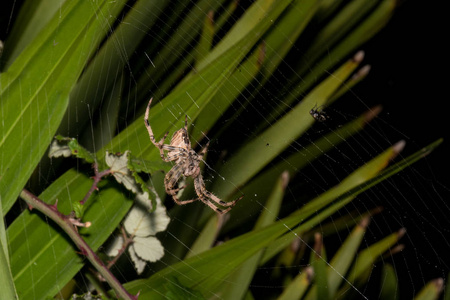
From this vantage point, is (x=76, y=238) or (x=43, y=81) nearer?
(x=76, y=238)

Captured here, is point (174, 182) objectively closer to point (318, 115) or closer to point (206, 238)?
point (206, 238)

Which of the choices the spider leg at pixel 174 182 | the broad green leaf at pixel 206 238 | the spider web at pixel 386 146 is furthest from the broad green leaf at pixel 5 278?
the broad green leaf at pixel 206 238

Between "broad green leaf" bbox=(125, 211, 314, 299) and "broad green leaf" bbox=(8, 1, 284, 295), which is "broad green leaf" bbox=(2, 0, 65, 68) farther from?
"broad green leaf" bbox=(125, 211, 314, 299)

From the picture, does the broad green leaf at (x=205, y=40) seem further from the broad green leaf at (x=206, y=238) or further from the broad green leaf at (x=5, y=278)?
the broad green leaf at (x=5, y=278)

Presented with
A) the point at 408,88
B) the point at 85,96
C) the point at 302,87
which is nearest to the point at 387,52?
the point at 408,88

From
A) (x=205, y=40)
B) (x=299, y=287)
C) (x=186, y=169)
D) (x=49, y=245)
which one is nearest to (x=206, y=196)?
(x=186, y=169)

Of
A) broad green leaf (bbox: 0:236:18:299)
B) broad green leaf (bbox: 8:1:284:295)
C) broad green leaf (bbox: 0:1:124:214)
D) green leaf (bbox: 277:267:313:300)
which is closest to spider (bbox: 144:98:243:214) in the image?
broad green leaf (bbox: 8:1:284:295)
